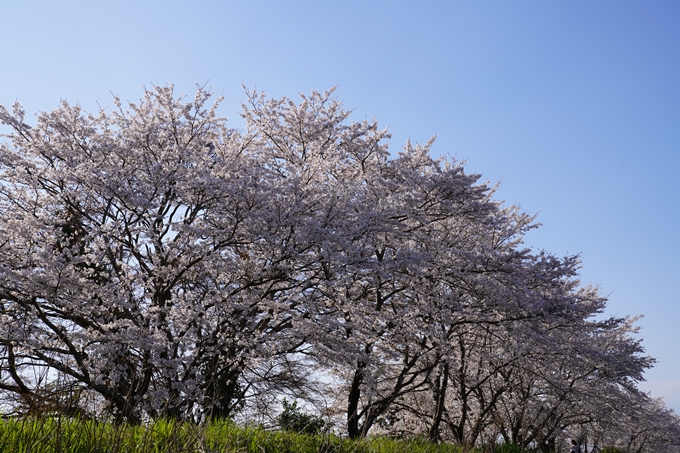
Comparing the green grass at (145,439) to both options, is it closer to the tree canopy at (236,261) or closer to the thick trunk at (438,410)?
the tree canopy at (236,261)

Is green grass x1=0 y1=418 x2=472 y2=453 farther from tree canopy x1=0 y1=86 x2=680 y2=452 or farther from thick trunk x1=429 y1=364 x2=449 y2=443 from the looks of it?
thick trunk x1=429 y1=364 x2=449 y2=443

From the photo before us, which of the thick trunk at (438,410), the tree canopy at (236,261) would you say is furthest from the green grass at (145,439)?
the thick trunk at (438,410)

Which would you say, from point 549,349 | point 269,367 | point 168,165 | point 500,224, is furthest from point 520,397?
point 168,165

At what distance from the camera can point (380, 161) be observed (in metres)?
15.8

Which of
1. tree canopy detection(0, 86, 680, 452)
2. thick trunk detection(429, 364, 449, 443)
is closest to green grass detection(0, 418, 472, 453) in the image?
tree canopy detection(0, 86, 680, 452)

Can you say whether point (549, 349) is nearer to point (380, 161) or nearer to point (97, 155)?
point (380, 161)

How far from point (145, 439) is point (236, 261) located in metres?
8.19

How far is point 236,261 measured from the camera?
12891 millimetres

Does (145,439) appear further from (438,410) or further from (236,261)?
(438,410)

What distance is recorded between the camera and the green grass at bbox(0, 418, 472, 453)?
4.80 m

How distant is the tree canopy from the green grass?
7.38 feet

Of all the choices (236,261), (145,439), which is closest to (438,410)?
(236,261)

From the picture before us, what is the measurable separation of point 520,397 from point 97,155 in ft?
56.4

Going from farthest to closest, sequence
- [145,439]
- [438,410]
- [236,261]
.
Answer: [438,410] < [236,261] < [145,439]
